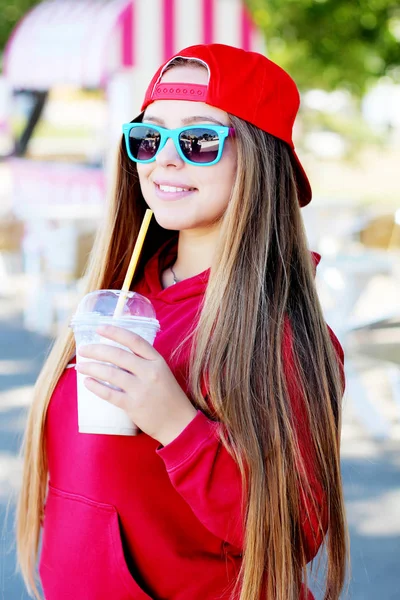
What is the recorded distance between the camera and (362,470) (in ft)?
15.4

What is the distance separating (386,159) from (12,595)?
24467mm

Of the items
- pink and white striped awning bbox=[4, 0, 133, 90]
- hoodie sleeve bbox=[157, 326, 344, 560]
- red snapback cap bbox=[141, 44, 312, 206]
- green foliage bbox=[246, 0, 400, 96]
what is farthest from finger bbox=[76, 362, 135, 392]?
green foliage bbox=[246, 0, 400, 96]

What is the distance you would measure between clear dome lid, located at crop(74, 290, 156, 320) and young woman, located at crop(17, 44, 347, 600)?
93mm

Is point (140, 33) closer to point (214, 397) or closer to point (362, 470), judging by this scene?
point (362, 470)

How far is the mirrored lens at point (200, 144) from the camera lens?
1.72 meters

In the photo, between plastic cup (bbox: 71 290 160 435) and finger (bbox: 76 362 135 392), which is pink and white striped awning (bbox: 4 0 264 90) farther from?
finger (bbox: 76 362 135 392)

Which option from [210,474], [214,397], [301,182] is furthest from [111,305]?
[301,182]

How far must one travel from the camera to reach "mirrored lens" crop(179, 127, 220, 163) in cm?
172

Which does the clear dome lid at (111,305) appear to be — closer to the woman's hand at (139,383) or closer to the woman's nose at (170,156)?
the woman's hand at (139,383)

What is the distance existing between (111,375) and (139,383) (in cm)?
5

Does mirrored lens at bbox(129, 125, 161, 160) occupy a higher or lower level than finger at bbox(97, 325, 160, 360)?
higher

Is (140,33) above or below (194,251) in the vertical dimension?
above

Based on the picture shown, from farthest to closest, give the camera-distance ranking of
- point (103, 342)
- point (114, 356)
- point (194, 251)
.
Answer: point (194, 251) → point (103, 342) → point (114, 356)

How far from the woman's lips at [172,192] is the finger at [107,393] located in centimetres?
45
